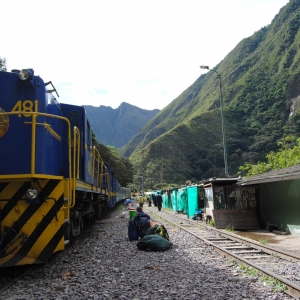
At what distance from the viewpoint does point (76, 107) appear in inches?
332

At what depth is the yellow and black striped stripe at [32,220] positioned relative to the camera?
17.4 ft

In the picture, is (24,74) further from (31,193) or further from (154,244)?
(154,244)

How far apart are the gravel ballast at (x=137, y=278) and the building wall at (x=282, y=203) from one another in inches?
181

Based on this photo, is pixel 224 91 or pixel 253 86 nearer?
pixel 253 86

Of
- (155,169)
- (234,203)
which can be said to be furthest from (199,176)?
(234,203)

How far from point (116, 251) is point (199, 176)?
61835 millimetres

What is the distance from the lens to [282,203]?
12125mm

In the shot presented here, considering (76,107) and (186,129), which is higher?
(186,129)

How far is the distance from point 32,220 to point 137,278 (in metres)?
2.01

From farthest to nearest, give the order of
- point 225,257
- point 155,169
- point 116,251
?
1. point 155,169
2. point 116,251
3. point 225,257

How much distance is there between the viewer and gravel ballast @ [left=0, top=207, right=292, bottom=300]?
15.3ft

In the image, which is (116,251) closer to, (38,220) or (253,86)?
(38,220)

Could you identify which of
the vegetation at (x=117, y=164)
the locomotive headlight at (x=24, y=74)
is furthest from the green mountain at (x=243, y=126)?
the locomotive headlight at (x=24, y=74)

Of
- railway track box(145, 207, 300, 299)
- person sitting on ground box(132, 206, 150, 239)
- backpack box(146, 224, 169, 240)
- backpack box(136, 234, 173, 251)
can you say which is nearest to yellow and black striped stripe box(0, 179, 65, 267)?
backpack box(136, 234, 173, 251)
